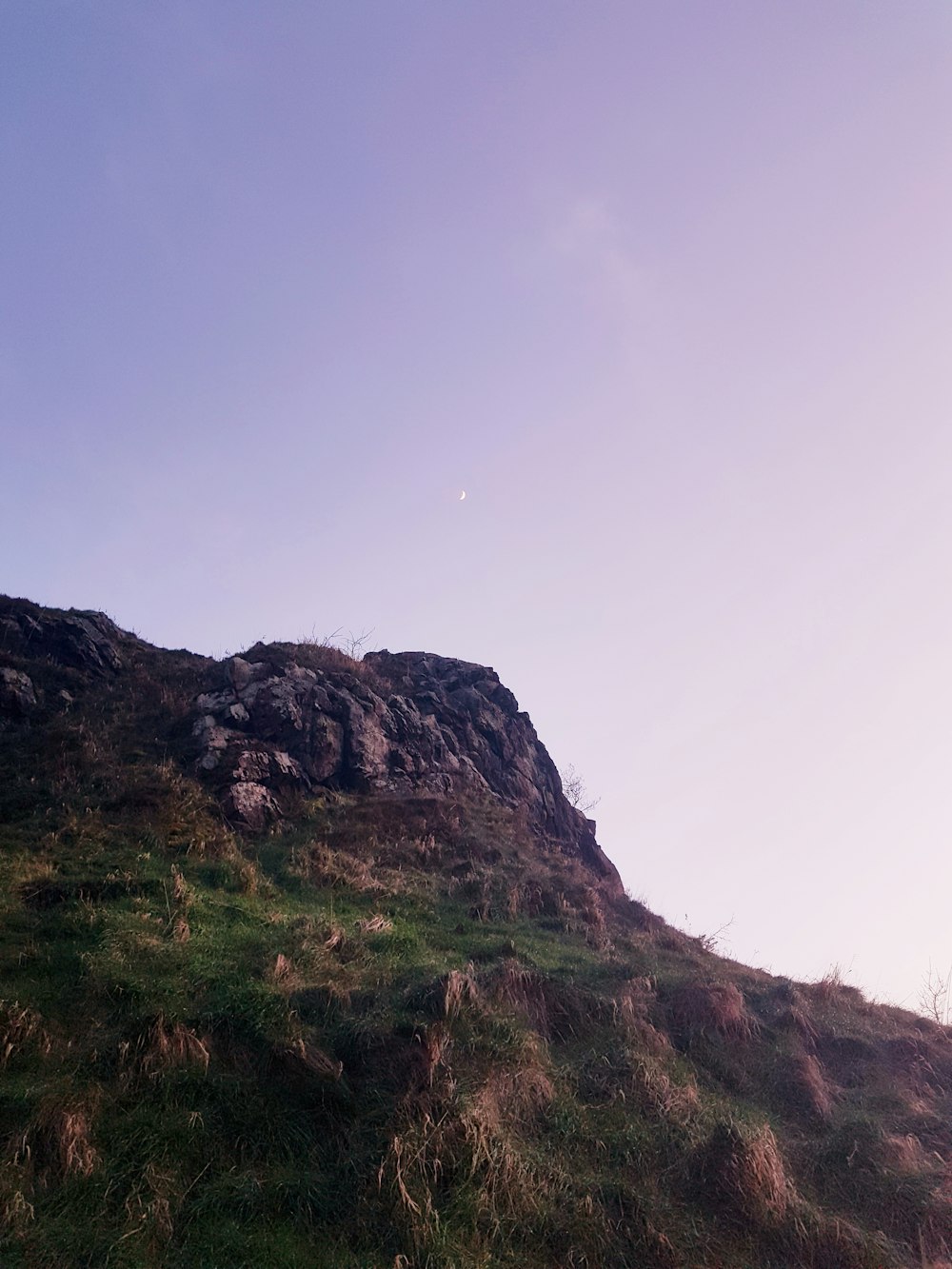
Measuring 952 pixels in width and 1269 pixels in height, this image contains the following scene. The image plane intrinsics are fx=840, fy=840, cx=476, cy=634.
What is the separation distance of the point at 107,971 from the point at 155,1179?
139 inches

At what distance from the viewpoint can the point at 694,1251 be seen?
8.74 metres

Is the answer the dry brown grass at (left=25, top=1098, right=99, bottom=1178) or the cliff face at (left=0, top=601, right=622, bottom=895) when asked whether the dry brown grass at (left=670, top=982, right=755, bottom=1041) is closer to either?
the dry brown grass at (left=25, top=1098, right=99, bottom=1178)

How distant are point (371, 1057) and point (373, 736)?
51.0 feet

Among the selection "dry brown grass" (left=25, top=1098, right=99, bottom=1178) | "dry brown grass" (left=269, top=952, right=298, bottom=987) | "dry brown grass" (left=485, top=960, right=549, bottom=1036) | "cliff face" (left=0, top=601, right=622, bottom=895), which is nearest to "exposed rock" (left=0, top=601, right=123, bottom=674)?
"cliff face" (left=0, top=601, right=622, bottom=895)

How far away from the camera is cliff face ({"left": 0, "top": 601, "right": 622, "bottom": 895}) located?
21.8m

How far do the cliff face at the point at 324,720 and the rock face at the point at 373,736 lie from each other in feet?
0.15

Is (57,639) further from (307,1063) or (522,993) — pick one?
(307,1063)

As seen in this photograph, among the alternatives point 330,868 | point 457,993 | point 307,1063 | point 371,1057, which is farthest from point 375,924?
point 307,1063

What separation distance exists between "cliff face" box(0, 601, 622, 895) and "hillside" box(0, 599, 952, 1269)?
334mm

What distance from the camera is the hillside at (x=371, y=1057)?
827 centimetres

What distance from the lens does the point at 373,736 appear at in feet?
84.9

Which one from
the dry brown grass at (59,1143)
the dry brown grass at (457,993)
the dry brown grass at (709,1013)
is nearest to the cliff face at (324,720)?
the dry brown grass at (457,993)

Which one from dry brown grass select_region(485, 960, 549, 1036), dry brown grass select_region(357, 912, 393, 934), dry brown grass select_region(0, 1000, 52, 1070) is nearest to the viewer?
dry brown grass select_region(0, 1000, 52, 1070)

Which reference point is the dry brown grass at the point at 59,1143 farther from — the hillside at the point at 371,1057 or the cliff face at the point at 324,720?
the cliff face at the point at 324,720
